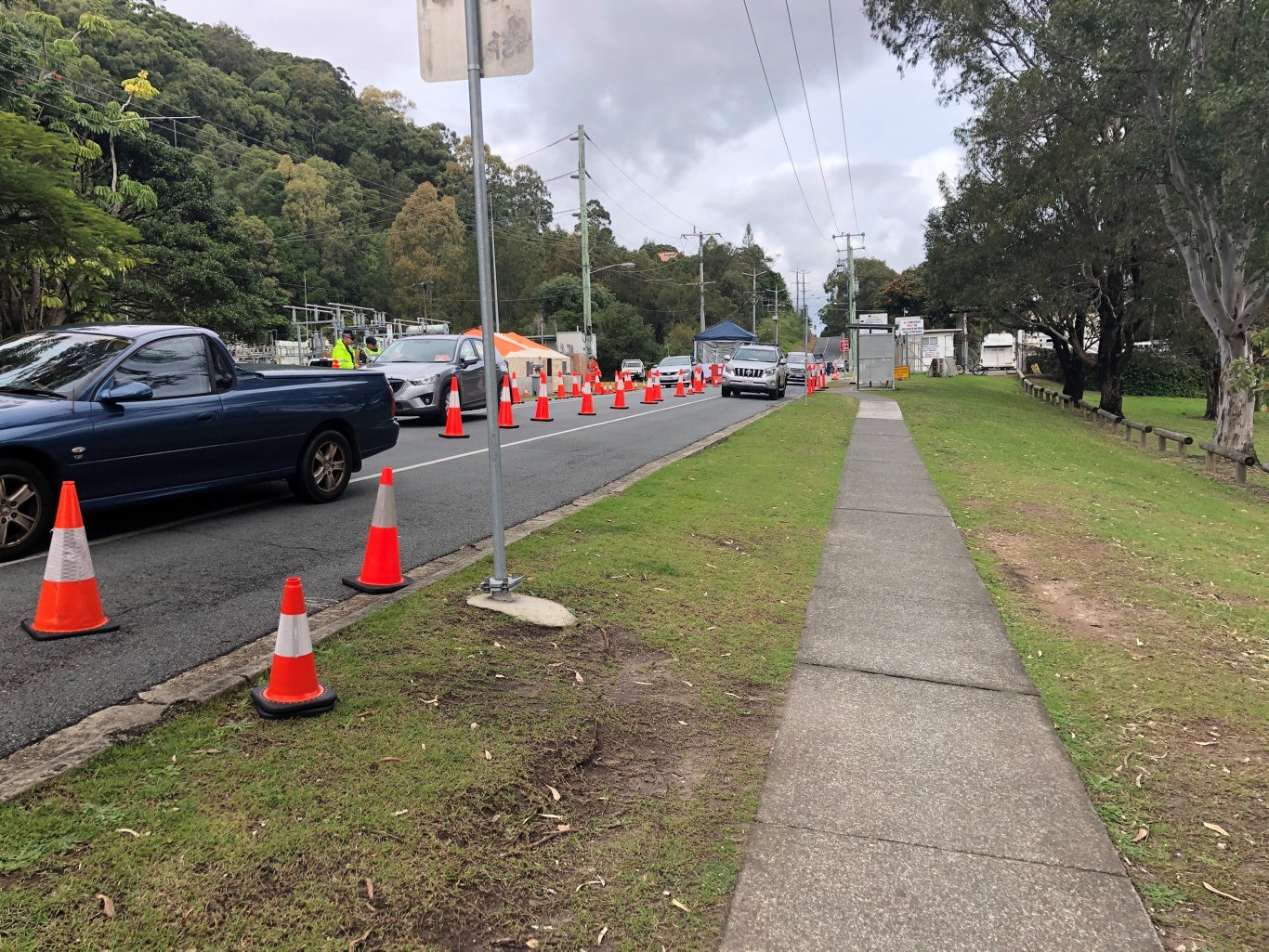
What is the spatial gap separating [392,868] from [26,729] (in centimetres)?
185

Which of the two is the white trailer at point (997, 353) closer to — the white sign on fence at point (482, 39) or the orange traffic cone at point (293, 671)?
the white sign on fence at point (482, 39)

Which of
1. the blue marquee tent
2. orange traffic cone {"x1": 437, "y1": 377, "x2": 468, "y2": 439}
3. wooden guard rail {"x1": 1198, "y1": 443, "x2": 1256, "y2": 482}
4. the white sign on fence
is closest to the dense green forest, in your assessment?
orange traffic cone {"x1": 437, "y1": 377, "x2": 468, "y2": 439}

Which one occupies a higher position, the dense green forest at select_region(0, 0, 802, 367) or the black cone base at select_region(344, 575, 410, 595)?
the dense green forest at select_region(0, 0, 802, 367)

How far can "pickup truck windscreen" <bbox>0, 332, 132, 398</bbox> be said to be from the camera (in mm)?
6059

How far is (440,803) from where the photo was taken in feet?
9.92

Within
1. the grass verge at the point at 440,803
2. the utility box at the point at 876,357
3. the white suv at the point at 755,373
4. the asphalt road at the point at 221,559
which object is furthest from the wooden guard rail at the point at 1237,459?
the grass verge at the point at 440,803

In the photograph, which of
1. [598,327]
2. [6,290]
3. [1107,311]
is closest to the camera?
[6,290]

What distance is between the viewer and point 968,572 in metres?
7.05

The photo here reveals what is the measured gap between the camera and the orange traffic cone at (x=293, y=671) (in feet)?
11.8

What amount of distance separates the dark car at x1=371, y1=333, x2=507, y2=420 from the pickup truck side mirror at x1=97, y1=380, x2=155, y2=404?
26.4ft

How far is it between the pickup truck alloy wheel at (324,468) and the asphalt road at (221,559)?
15 cm

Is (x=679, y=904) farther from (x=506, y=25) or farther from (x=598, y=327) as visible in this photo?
(x=598, y=327)

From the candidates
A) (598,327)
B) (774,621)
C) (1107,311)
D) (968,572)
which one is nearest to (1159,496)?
(968,572)

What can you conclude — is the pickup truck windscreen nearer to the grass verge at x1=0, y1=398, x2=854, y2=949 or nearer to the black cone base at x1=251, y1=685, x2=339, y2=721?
the grass verge at x1=0, y1=398, x2=854, y2=949
